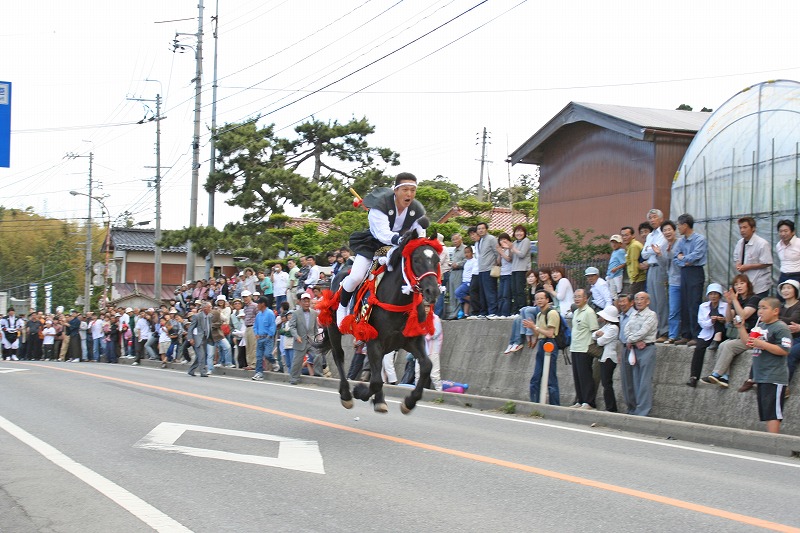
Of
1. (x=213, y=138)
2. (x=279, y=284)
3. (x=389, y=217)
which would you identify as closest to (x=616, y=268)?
(x=389, y=217)

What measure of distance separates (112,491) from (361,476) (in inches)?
80.4

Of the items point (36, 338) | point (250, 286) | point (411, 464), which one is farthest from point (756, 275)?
point (36, 338)

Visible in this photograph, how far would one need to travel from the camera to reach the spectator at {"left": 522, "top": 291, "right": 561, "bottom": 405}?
606 inches

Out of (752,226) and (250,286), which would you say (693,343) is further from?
(250,286)

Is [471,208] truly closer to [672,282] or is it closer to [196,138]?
[196,138]

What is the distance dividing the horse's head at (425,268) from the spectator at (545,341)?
558 cm

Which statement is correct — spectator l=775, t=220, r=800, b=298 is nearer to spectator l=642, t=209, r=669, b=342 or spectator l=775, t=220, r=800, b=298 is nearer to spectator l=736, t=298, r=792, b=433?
spectator l=736, t=298, r=792, b=433

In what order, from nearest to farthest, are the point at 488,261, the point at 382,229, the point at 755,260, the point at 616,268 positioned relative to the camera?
the point at 382,229, the point at 755,260, the point at 616,268, the point at 488,261

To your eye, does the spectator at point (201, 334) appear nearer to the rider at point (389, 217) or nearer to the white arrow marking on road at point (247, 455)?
the white arrow marking on road at point (247, 455)

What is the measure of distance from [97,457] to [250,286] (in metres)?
19.6

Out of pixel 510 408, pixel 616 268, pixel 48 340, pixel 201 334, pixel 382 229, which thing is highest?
pixel 382 229

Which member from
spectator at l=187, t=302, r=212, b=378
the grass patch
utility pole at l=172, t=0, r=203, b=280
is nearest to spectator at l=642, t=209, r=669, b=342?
the grass patch

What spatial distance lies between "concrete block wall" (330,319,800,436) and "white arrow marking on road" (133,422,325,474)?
6.27 meters

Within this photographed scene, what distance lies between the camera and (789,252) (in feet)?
41.1
